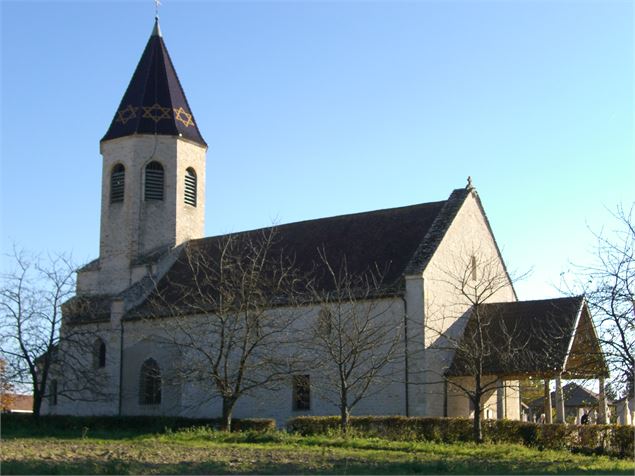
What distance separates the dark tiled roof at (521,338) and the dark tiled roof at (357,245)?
3.51 metres

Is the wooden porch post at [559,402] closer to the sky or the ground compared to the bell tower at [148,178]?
closer to the ground

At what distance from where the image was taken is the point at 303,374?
105 feet

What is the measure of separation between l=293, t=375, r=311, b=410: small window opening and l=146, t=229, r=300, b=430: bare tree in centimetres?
63

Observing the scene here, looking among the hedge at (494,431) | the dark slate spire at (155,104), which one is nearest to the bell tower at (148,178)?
the dark slate spire at (155,104)

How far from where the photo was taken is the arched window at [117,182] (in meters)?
40.3

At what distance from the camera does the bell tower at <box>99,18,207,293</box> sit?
3953 cm

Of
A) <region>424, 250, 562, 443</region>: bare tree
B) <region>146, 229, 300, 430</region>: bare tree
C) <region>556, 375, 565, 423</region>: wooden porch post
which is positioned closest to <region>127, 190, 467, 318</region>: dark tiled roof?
<region>146, 229, 300, 430</region>: bare tree

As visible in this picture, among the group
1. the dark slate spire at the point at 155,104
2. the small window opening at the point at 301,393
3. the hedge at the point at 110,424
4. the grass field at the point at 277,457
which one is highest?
the dark slate spire at the point at 155,104

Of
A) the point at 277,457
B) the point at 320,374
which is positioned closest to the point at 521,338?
the point at 320,374

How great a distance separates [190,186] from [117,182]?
3445 mm

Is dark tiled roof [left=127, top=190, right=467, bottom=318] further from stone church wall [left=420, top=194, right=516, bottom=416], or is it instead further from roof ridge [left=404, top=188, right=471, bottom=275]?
stone church wall [left=420, top=194, right=516, bottom=416]

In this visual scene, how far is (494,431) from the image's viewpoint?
25141mm

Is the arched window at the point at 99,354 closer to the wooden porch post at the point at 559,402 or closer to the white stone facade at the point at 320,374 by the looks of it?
the white stone facade at the point at 320,374

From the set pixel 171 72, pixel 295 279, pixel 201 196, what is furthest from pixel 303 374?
pixel 171 72
